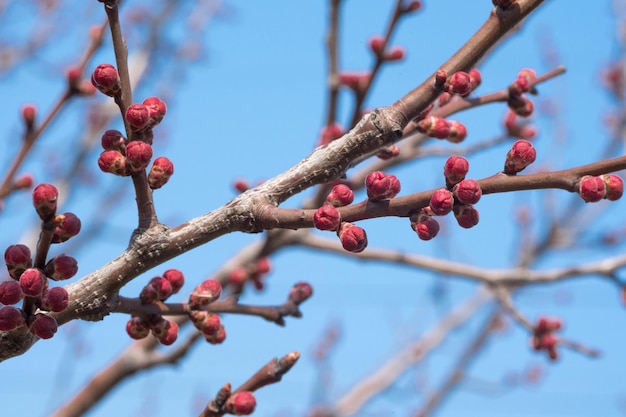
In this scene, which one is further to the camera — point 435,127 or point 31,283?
point 435,127

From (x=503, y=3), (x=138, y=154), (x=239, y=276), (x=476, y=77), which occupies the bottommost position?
(x=138, y=154)

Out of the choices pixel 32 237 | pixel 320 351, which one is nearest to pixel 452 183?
pixel 32 237

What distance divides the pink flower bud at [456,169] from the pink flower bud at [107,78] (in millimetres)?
698

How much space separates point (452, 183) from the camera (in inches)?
53.7

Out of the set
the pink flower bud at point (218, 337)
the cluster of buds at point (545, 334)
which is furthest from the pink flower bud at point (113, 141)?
the cluster of buds at point (545, 334)

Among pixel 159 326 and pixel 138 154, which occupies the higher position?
pixel 138 154

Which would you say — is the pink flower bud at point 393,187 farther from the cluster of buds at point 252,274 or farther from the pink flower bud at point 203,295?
the cluster of buds at point 252,274

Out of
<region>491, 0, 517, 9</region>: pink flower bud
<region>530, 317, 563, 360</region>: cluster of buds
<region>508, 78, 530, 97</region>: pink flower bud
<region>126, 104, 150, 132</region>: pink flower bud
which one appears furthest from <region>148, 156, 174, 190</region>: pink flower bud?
<region>530, 317, 563, 360</region>: cluster of buds

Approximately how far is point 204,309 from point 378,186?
652 millimetres

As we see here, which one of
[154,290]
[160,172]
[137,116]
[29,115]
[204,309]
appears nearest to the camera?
[137,116]

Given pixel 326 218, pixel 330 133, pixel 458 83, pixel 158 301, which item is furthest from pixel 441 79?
pixel 330 133

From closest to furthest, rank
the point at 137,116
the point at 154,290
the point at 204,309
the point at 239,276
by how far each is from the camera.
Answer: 1. the point at 137,116
2. the point at 154,290
3. the point at 204,309
4. the point at 239,276

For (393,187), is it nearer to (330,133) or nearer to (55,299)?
(55,299)

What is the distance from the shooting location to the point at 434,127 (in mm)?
1949
